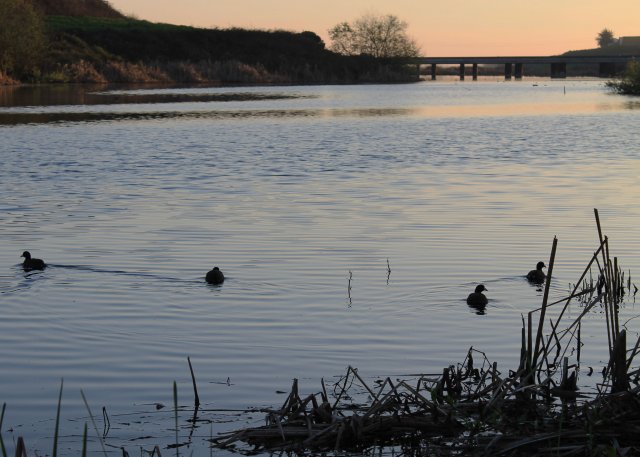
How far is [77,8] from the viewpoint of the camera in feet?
402

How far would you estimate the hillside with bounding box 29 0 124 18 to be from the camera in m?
117

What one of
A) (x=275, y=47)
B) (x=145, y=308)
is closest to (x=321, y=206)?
(x=145, y=308)

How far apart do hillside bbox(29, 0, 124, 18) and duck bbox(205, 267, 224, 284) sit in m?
104

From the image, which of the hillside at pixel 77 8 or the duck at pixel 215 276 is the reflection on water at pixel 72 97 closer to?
the duck at pixel 215 276

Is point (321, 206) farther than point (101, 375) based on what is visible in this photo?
Yes

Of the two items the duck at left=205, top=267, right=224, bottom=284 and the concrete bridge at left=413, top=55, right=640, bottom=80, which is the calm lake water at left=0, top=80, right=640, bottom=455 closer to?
the duck at left=205, top=267, right=224, bottom=284

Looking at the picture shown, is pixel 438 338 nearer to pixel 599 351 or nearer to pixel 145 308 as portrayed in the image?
pixel 599 351

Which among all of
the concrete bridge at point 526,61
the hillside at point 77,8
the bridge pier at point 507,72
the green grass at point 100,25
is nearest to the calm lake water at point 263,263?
the green grass at point 100,25

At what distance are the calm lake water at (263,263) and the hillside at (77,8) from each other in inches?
3635

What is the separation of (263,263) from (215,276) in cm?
136

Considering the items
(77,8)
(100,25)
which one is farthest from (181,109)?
(77,8)

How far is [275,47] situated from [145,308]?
114 metres

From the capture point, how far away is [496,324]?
Result: 358 inches

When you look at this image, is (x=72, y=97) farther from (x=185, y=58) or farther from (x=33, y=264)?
(x=185, y=58)
